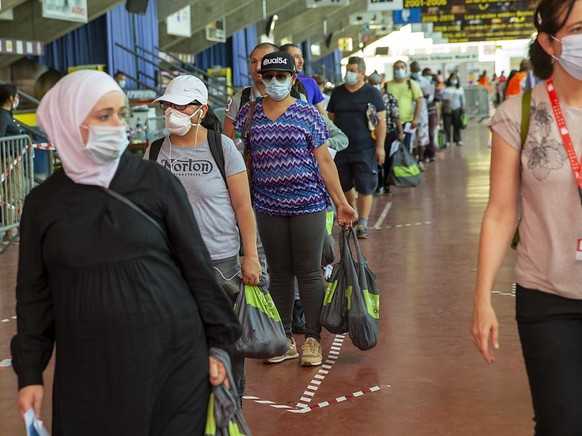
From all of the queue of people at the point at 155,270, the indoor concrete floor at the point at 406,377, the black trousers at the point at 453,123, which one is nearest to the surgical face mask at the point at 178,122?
the indoor concrete floor at the point at 406,377

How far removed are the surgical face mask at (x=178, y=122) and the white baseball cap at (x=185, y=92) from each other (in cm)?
5

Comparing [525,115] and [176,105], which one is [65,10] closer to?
[176,105]

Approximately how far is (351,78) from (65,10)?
1093 cm

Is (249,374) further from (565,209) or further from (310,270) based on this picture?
(565,209)

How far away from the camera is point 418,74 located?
17.5 meters

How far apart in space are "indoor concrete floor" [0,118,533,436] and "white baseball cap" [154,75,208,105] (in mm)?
1483

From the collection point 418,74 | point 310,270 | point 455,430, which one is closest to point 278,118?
point 310,270

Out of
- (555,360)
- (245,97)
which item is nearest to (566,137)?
(555,360)

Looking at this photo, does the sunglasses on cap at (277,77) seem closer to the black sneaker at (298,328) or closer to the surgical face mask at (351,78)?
the black sneaker at (298,328)

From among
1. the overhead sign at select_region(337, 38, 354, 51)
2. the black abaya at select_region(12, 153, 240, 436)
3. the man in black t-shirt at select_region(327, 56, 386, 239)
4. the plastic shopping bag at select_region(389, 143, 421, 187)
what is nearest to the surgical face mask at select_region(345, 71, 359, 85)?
the man in black t-shirt at select_region(327, 56, 386, 239)

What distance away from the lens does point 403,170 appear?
13844 millimetres

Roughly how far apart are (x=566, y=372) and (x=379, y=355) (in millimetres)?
3042

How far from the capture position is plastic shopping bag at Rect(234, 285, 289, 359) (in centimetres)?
453

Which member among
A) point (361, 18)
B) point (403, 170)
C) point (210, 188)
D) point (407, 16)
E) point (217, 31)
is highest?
point (361, 18)
